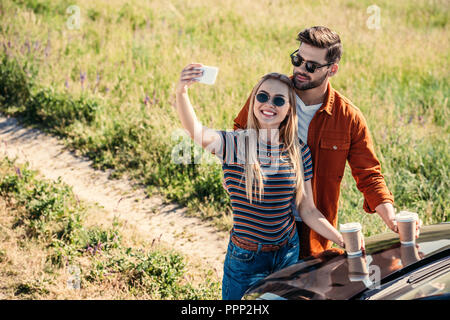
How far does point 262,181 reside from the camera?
2.73 m

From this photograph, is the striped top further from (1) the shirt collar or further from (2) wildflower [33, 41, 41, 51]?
(2) wildflower [33, 41, 41, 51]

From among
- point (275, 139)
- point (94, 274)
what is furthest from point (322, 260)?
point (94, 274)

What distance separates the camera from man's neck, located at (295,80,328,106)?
3225mm

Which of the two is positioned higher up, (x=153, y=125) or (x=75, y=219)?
(x=153, y=125)

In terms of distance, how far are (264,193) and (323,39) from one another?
3.40 ft

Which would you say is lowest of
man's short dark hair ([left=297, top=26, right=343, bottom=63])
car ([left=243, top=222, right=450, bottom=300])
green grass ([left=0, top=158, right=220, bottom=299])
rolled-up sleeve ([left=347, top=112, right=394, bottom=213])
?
green grass ([left=0, top=158, right=220, bottom=299])

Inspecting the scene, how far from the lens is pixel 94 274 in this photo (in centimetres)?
427

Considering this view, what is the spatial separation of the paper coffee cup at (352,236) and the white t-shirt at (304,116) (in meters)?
0.78

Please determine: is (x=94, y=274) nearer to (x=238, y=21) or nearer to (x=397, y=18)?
(x=238, y=21)

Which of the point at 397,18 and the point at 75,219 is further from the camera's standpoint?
the point at 397,18

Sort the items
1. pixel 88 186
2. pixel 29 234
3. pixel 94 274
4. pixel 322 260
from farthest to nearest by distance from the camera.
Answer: pixel 88 186 → pixel 29 234 → pixel 94 274 → pixel 322 260

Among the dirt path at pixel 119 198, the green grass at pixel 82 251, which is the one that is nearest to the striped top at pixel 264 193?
the green grass at pixel 82 251

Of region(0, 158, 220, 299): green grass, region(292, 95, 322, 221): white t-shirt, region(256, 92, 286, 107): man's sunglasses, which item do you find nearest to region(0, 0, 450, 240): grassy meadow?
region(0, 158, 220, 299): green grass
